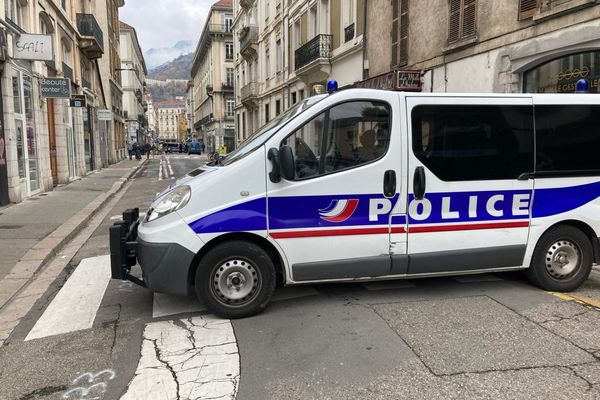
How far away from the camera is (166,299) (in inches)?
203

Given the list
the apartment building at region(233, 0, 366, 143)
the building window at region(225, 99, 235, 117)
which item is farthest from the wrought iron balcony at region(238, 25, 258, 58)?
the building window at region(225, 99, 235, 117)

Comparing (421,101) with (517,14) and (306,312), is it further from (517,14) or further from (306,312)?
(517,14)

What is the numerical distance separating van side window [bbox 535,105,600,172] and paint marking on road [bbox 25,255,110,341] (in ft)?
15.4

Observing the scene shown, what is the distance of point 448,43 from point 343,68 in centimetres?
818

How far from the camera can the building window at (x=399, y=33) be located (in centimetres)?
1560

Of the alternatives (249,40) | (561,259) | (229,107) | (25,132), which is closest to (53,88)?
(25,132)

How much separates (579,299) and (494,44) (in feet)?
27.1

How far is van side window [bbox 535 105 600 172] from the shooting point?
5.07 meters

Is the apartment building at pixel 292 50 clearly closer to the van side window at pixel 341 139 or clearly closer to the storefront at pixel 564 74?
the van side window at pixel 341 139

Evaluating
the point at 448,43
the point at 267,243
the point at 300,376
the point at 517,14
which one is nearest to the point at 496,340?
the point at 300,376

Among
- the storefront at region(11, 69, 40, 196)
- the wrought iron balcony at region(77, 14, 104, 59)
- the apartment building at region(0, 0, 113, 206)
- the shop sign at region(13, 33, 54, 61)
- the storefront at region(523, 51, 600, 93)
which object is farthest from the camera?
the wrought iron balcony at region(77, 14, 104, 59)

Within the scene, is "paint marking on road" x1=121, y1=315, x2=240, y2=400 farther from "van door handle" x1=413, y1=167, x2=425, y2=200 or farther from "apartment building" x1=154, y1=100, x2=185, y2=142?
"apartment building" x1=154, y1=100, x2=185, y2=142

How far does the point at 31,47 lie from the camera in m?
12.5

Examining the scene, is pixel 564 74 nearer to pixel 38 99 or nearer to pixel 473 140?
pixel 473 140
